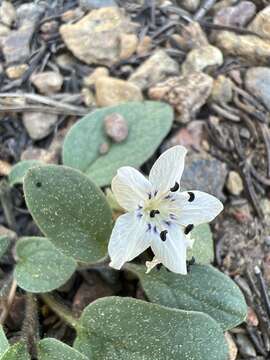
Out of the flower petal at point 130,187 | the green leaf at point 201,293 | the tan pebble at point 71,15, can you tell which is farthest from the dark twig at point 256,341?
the tan pebble at point 71,15

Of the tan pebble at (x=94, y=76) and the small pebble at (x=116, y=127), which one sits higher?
the tan pebble at (x=94, y=76)

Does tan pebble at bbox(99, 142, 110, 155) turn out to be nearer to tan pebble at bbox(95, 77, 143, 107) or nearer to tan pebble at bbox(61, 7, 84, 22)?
tan pebble at bbox(95, 77, 143, 107)

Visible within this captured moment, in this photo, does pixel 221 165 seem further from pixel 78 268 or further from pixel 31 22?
pixel 31 22

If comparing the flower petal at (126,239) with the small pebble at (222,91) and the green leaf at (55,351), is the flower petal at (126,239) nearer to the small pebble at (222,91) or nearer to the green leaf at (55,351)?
the green leaf at (55,351)

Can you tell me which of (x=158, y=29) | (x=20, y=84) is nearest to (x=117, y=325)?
(x=20, y=84)

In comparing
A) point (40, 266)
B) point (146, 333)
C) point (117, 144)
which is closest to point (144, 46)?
point (117, 144)

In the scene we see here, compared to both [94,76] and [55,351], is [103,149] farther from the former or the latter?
[55,351]

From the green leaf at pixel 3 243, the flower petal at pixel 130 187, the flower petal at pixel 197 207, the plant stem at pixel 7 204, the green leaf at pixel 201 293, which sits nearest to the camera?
the flower petal at pixel 130 187
